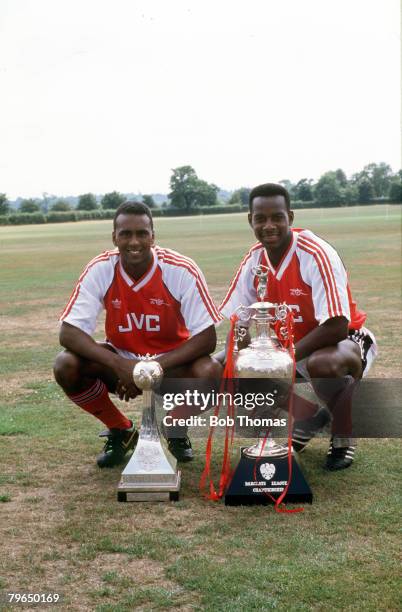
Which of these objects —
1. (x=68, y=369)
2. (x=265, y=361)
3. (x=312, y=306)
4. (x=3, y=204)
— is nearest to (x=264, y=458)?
(x=265, y=361)

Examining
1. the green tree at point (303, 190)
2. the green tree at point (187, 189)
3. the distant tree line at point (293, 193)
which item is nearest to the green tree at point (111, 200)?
the distant tree line at point (293, 193)

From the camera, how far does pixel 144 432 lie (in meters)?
4.29

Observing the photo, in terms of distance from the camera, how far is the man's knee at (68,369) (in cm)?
471

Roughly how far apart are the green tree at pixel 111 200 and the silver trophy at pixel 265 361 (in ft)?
333

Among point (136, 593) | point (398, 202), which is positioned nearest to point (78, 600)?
point (136, 593)

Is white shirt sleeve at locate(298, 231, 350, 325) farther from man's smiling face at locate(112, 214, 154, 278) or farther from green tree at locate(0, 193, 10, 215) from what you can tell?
green tree at locate(0, 193, 10, 215)

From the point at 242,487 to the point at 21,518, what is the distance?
1.14 metres

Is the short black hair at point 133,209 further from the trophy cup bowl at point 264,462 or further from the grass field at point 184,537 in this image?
the grass field at point 184,537

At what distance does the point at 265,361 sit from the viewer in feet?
13.1

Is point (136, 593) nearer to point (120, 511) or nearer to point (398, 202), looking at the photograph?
point (120, 511)

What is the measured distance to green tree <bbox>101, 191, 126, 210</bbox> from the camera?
10475 cm

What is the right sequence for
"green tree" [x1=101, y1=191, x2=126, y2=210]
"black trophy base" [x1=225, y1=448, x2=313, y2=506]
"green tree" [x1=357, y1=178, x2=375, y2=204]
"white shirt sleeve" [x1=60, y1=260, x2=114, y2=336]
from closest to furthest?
"black trophy base" [x1=225, y1=448, x2=313, y2=506] < "white shirt sleeve" [x1=60, y1=260, x2=114, y2=336] < "green tree" [x1=101, y1=191, x2=126, y2=210] < "green tree" [x1=357, y1=178, x2=375, y2=204]

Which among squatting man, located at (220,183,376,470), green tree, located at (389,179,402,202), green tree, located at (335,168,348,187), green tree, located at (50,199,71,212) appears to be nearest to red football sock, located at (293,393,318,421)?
squatting man, located at (220,183,376,470)

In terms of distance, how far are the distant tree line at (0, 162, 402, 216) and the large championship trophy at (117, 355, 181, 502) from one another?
334 ft
